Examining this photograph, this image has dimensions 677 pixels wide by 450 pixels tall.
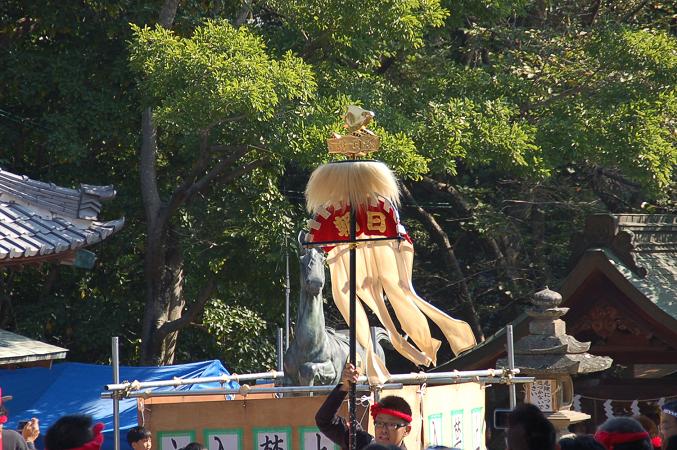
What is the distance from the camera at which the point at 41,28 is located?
49.2 ft

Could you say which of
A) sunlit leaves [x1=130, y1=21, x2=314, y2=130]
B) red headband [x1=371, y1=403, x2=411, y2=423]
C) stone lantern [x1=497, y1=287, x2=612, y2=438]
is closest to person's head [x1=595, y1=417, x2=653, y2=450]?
red headband [x1=371, y1=403, x2=411, y2=423]

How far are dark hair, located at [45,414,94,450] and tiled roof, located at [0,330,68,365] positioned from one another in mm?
5567

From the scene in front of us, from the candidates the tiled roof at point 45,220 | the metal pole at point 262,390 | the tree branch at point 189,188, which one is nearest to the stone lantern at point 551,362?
the metal pole at point 262,390

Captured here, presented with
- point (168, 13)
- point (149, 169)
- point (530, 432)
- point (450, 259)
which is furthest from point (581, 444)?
point (450, 259)

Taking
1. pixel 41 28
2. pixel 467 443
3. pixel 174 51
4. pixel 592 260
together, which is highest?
pixel 41 28

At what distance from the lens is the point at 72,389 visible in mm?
12062

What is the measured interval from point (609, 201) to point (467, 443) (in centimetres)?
1002

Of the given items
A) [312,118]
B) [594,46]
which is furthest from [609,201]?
[312,118]

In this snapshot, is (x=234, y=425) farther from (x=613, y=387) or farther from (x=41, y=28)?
(x=41, y=28)

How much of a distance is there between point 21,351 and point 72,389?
188 centimetres

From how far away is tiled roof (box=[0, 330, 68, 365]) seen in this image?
10055 mm

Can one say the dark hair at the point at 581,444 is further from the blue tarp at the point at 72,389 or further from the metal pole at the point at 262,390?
the blue tarp at the point at 72,389

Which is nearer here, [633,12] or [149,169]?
[149,169]

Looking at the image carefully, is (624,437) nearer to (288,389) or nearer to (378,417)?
(378,417)
